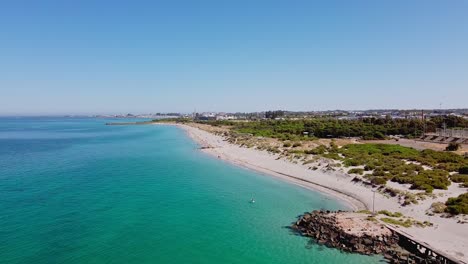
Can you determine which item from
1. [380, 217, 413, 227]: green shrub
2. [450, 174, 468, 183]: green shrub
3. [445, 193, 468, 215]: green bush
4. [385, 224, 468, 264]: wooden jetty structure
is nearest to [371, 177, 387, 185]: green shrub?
[450, 174, 468, 183]: green shrub

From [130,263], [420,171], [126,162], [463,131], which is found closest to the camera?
[130,263]

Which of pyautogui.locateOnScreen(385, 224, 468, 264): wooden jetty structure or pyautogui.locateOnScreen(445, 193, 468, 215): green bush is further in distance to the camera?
pyautogui.locateOnScreen(445, 193, 468, 215): green bush

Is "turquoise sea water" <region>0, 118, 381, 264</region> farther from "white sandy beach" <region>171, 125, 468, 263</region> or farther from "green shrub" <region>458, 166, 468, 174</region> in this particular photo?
"green shrub" <region>458, 166, 468, 174</region>

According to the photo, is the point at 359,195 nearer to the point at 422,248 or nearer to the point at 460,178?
the point at 460,178

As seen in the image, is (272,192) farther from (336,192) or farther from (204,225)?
(204,225)

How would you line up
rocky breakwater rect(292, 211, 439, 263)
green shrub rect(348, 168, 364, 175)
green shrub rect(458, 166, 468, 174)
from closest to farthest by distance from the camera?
rocky breakwater rect(292, 211, 439, 263), green shrub rect(458, 166, 468, 174), green shrub rect(348, 168, 364, 175)

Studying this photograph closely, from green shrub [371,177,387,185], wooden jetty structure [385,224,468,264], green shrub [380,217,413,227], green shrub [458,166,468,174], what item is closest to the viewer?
wooden jetty structure [385,224,468,264]

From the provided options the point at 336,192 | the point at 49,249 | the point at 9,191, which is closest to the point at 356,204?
the point at 336,192
